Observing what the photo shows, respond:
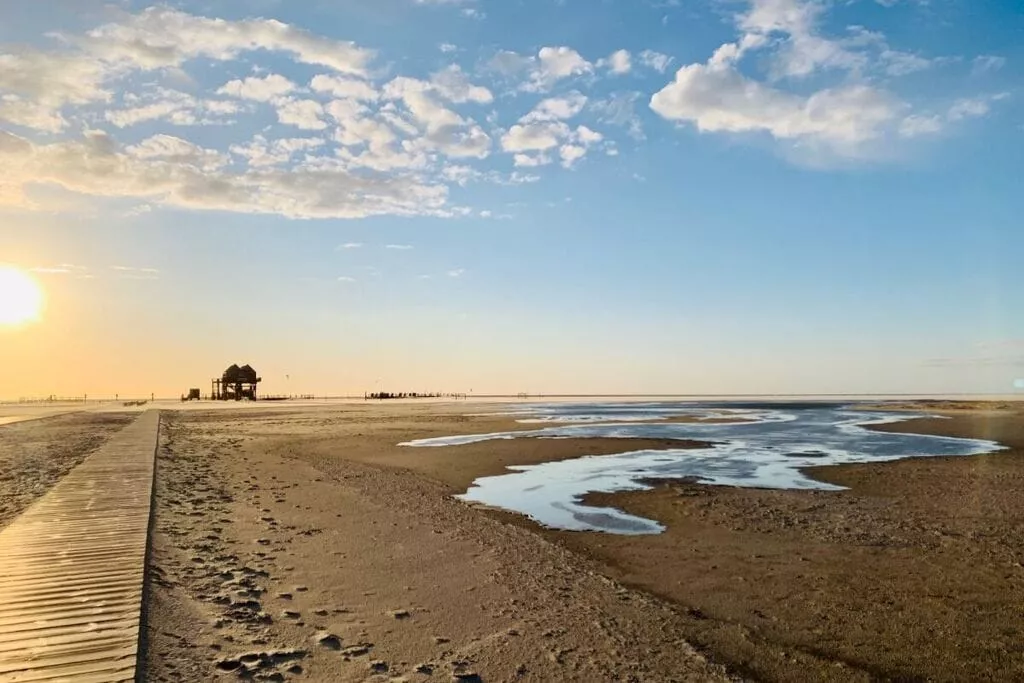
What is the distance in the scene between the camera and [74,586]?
8.09m

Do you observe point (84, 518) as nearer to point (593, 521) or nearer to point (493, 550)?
point (493, 550)

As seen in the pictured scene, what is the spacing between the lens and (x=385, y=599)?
8.86 metres

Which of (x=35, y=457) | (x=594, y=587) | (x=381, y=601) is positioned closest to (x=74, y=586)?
(x=381, y=601)

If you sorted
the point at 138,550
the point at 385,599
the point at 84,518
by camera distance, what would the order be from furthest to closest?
the point at 84,518
the point at 138,550
the point at 385,599

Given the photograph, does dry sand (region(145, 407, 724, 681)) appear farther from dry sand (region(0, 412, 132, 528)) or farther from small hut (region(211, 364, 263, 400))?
small hut (region(211, 364, 263, 400))

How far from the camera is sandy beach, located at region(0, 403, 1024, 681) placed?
6.96 meters

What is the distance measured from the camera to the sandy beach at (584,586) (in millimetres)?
6961

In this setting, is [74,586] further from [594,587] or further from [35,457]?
[35,457]

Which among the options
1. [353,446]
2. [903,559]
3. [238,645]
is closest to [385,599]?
[238,645]

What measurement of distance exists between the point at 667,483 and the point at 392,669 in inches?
520

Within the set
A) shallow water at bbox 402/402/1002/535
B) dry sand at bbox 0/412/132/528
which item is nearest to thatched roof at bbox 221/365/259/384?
dry sand at bbox 0/412/132/528

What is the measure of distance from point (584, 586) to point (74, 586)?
273 inches

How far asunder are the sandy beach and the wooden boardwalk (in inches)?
17.4

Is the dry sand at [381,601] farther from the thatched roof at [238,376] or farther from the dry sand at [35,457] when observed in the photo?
the thatched roof at [238,376]
